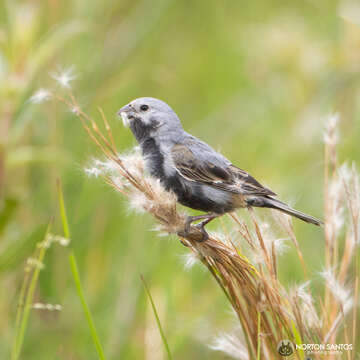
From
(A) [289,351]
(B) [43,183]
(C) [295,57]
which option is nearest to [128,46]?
(B) [43,183]

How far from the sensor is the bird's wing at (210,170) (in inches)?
95.9

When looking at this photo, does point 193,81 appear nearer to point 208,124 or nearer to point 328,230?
point 208,124

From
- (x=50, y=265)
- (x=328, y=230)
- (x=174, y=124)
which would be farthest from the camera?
(x=50, y=265)

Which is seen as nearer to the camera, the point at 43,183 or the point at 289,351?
the point at 289,351

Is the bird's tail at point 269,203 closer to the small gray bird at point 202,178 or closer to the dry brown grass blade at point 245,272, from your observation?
the small gray bird at point 202,178

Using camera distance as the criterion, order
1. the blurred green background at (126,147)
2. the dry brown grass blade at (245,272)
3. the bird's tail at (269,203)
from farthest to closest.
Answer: the blurred green background at (126,147)
the bird's tail at (269,203)
the dry brown grass blade at (245,272)

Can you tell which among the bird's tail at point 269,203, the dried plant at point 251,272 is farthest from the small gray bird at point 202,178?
the dried plant at point 251,272

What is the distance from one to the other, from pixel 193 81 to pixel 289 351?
14.1ft

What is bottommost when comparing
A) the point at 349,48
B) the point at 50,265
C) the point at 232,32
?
the point at 50,265

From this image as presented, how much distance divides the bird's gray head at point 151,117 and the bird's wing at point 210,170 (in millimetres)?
130

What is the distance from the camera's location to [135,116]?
257cm

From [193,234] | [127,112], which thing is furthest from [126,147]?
[193,234]

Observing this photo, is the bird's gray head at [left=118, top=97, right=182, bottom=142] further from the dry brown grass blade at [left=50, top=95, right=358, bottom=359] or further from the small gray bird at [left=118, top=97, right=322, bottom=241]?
the dry brown grass blade at [left=50, top=95, right=358, bottom=359]

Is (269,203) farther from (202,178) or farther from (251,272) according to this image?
(251,272)
